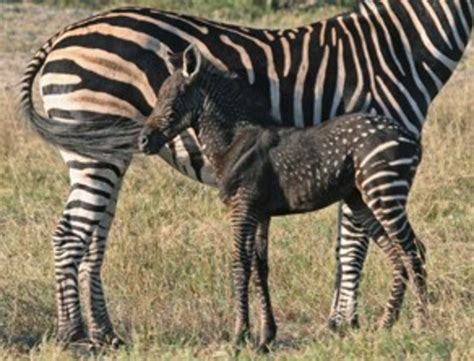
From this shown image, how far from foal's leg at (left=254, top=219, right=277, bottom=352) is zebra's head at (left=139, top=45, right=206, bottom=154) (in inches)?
27.8

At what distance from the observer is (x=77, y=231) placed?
769cm

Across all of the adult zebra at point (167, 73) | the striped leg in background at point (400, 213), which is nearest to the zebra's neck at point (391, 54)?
the adult zebra at point (167, 73)

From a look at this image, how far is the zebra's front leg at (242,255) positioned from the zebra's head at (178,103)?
0.52m

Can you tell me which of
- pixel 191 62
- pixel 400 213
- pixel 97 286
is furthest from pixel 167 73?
pixel 400 213

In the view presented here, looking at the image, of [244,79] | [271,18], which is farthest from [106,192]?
[271,18]

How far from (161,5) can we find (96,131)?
21115 mm

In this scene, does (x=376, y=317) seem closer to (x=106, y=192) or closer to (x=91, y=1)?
(x=106, y=192)

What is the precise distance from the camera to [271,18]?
88.5ft

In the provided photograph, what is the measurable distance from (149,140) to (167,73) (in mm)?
549

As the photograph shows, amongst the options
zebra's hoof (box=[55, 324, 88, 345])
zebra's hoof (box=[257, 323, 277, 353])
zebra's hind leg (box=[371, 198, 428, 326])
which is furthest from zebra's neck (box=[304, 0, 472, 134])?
zebra's hoof (box=[55, 324, 88, 345])

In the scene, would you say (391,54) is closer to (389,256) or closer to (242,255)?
(389,256)

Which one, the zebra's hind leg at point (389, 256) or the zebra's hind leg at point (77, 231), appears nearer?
the zebra's hind leg at point (389, 256)

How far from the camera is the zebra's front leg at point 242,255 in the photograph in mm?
7281

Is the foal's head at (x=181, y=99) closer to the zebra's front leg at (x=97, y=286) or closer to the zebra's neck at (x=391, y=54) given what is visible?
the zebra's front leg at (x=97, y=286)
